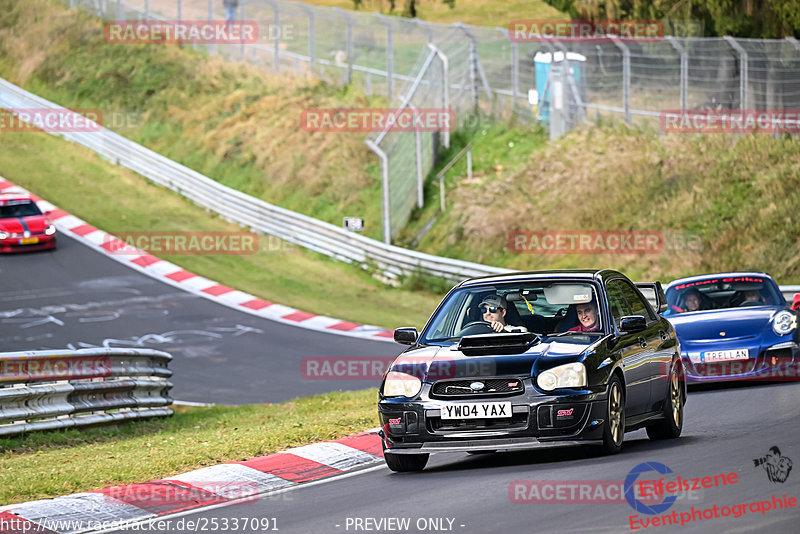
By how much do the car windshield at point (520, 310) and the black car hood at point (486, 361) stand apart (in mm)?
409

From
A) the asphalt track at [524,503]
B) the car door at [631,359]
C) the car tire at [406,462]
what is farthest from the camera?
the car door at [631,359]

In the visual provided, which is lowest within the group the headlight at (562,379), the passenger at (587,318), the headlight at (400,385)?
the headlight at (400,385)

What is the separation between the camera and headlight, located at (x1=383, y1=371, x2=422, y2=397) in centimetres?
901

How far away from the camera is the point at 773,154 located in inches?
1068

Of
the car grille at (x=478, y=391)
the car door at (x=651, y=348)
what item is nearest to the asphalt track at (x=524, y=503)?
the car door at (x=651, y=348)

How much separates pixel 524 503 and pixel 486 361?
1.53 metres

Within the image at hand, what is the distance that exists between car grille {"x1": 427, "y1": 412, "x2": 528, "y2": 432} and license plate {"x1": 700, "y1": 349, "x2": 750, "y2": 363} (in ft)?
20.7

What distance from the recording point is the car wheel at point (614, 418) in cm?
894

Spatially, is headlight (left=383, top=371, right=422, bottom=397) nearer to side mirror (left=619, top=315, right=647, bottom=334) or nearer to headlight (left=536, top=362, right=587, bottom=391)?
headlight (left=536, top=362, right=587, bottom=391)

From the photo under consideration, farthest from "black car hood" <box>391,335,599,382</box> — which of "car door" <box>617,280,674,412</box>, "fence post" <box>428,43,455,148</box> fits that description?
"fence post" <box>428,43,455,148</box>

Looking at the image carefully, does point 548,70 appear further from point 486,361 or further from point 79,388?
point 486,361

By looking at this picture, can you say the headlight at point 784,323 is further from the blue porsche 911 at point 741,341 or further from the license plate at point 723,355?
the license plate at point 723,355

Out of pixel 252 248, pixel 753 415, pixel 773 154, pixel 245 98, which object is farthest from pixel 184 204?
pixel 753 415

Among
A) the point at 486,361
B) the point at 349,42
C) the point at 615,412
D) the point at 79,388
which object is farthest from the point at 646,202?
the point at 486,361
